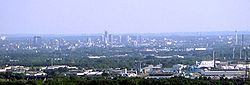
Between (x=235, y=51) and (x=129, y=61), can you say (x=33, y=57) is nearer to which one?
(x=129, y=61)

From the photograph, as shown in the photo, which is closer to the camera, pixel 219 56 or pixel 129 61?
pixel 129 61

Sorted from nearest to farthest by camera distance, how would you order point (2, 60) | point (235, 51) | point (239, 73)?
point (239, 73) < point (2, 60) < point (235, 51)

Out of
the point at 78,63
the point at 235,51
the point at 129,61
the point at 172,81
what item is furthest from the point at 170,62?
the point at 172,81

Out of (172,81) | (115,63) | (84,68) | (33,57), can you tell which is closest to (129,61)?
(115,63)

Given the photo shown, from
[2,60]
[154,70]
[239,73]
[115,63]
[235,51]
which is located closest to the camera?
[239,73]

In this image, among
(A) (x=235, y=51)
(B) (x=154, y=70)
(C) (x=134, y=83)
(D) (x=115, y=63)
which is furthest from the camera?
(A) (x=235, y=51)

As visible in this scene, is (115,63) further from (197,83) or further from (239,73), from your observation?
(197,83)

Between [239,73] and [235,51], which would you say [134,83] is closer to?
[239,73]

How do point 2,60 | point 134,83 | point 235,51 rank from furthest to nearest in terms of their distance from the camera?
1. point 235,51
2. point 2,60
3. point 134,83

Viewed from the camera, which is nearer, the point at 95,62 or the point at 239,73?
the point at 239,73
